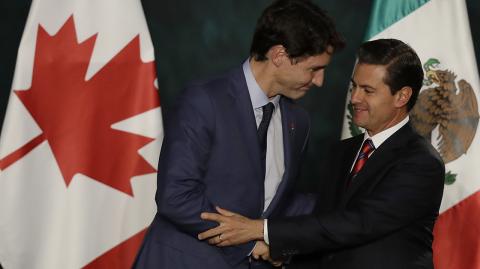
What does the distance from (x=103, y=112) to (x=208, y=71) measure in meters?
0.77

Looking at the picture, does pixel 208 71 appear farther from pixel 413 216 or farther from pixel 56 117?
pixel 413 216

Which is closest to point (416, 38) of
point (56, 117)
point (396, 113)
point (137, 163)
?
point (396, 113)

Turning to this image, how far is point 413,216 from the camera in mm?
2266

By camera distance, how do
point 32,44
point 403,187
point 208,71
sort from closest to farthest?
point 403,187 → point 32,44 → point 208,71

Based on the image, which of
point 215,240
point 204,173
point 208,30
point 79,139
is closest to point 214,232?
point 215,240

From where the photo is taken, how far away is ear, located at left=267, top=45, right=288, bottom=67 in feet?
7.77

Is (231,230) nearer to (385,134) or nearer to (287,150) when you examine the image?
(287,150)

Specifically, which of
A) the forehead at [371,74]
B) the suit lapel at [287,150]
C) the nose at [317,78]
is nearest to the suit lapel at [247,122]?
the suit lapel at [287,150]

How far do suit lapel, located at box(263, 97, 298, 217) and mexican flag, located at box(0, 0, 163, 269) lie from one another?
83 centimetres

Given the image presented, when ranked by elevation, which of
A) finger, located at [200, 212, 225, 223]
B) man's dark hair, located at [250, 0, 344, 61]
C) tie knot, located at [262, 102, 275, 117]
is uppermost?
man's dark hair, located at [250, 0, 344, 61]

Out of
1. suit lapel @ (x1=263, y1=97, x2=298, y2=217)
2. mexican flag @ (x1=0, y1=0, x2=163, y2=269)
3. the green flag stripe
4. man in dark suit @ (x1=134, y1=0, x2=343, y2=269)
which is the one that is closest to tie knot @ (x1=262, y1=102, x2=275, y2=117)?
man in dark suit @ (x1=134, y1=0, x2=343, y2=269)

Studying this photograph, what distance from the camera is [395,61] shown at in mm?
2287

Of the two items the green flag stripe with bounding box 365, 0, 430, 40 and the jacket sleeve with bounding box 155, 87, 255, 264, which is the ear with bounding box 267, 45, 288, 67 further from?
the green flag stripe with bounding box 365, 0, 430, 40

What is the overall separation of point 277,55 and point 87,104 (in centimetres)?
109
